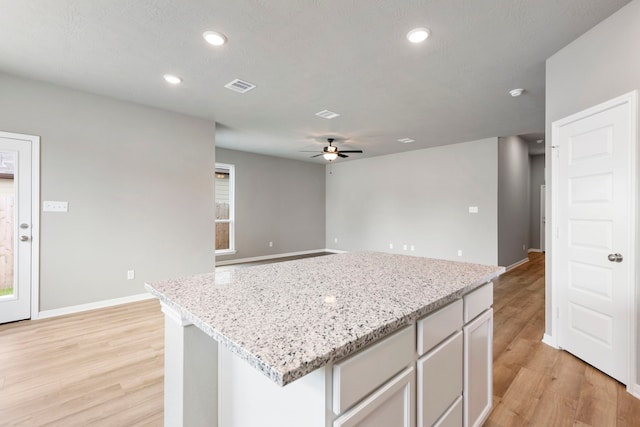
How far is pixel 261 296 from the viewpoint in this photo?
116cm

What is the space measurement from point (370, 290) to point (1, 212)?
13.3 ft

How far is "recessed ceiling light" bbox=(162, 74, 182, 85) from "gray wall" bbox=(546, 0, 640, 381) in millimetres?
3622

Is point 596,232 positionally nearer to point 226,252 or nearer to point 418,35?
→ point 418,35

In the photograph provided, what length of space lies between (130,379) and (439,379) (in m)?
2.13

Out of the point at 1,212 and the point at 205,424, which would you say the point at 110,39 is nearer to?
the point at 1,212

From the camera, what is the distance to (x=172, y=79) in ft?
9.98

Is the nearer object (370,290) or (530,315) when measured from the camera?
(370,290)

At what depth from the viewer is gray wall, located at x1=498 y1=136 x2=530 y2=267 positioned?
5.58 metres

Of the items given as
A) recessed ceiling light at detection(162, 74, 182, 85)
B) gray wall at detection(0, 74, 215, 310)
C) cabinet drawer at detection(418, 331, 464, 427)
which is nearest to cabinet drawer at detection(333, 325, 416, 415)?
cabinet drawer at detection(418, 331, 464, 427)

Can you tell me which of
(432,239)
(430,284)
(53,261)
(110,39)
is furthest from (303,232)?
(430,284)

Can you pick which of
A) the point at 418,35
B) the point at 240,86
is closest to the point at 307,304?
the point at 418,35

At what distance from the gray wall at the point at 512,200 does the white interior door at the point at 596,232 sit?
129 inches

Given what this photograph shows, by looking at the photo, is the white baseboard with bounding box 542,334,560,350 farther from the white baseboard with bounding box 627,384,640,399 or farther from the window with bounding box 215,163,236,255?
the window with bounding box 215,163,236,255

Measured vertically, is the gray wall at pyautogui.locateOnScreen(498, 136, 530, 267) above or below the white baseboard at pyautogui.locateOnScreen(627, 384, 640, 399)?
above
